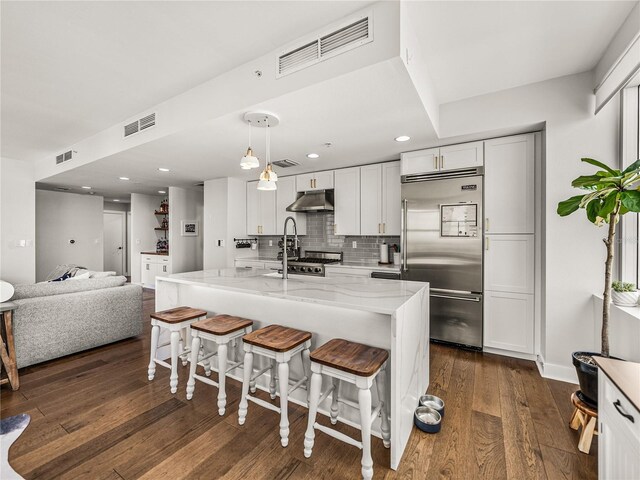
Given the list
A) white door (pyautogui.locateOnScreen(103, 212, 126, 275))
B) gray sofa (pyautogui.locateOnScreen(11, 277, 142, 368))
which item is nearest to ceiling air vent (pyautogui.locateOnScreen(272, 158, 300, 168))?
gray sofa (pyautogui.locateOnScreen(11, 277, 142, 368))

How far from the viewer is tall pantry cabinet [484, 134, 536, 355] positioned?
9.41 ft

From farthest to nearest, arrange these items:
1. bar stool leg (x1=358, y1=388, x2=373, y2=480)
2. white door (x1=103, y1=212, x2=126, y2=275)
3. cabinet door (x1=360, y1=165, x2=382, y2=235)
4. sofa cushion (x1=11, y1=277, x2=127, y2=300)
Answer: white door (x1=103, y1=212, x2=126, y2=275) → cabinet door (x1=360, y1=165, x2=382, y2=235) → sofa cushion (x1=11, y1=277, x2=127, y2=300) → bar stool leg (x1=358, y1=388, x2=373, y2=480)

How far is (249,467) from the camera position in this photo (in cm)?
157

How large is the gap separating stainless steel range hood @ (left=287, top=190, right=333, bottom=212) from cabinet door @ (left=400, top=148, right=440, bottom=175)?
4.03 ft

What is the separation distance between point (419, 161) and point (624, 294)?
2163 millimetres

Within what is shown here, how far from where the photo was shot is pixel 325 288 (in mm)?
2145

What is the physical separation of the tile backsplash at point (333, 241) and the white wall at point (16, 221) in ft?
14.4

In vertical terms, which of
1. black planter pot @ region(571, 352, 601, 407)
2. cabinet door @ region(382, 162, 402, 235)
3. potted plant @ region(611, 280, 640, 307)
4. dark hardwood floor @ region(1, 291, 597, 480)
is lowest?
dark hardwood floor @ region(1, 291, 597, 480)

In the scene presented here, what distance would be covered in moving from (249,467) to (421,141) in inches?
127

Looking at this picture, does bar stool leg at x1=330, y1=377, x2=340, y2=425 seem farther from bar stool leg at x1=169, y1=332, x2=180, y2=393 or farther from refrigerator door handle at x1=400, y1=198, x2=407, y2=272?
refrigerator door handle at x1=400, y1=198, x2=407, y2=272

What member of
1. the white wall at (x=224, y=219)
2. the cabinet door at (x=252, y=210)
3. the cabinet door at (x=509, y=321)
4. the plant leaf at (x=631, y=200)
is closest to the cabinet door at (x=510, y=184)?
the cabinet door at (x=509, y=321)

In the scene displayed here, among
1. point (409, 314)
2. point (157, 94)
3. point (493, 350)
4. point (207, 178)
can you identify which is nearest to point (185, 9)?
point (157, 94)

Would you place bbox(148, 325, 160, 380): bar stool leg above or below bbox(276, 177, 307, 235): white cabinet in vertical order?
below

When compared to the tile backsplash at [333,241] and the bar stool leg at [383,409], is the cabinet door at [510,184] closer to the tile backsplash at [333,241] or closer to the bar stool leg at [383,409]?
the tile backsplash at [333,241]
